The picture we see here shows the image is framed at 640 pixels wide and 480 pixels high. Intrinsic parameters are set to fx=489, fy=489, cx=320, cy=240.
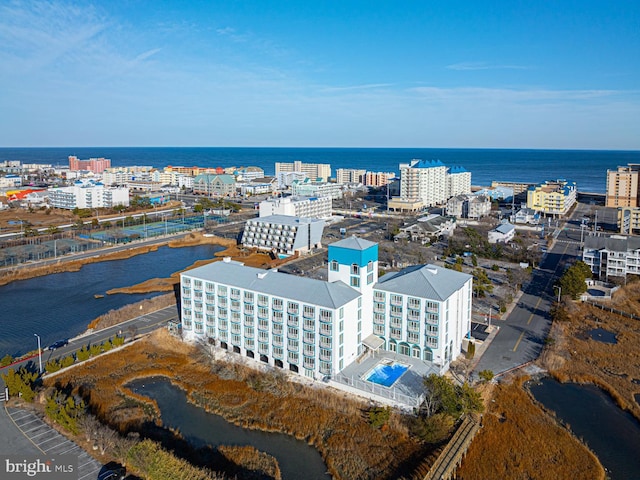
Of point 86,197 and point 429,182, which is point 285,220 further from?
point 86,197

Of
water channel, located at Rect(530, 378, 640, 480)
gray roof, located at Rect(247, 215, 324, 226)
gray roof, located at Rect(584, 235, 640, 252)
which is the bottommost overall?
water channel, located at Rect(530, 378, 640, 480)

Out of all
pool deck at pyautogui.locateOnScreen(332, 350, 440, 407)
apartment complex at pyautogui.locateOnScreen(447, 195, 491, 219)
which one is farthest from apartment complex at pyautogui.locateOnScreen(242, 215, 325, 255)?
apartment complex at pyautogui.locateOnScreen(447, 195, 491, 219)

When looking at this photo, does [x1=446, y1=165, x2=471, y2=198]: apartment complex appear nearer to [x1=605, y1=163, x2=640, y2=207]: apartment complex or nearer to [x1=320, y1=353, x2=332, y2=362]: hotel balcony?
[x1=605, y1=163, x2=640, y2=207]: apartment complex

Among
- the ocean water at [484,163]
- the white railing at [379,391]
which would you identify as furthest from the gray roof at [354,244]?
the ocean water at [484,163]

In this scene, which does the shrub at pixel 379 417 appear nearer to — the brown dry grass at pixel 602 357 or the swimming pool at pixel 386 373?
the swimming pool at pixel 386 373

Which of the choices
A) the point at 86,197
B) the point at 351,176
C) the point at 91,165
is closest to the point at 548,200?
the point at 351,176

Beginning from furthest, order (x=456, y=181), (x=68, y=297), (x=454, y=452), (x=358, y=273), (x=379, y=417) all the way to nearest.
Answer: (x=456, y=181)
(x=68, y=297)
(x=358, y=273)
(x=379, y=417)
(x=454, y=452)
